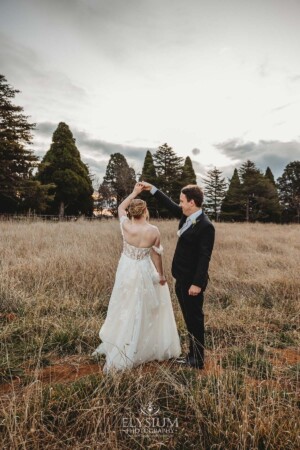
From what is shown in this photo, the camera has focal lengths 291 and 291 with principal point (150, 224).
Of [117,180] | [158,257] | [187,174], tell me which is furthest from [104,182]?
[158,257]

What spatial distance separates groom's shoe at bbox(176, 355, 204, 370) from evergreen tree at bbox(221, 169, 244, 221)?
33627mm

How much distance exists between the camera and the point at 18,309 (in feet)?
15.7

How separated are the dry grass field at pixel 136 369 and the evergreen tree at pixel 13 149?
468 inches

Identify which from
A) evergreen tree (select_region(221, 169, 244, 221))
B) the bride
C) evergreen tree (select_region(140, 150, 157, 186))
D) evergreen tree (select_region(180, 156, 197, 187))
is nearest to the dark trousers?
the bride

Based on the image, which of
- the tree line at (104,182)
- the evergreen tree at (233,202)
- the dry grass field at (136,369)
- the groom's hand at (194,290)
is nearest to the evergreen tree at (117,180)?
the tree line at (104,182)

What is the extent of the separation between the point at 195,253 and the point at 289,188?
44.4m

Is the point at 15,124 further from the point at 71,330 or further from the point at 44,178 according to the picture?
the point at 71,330

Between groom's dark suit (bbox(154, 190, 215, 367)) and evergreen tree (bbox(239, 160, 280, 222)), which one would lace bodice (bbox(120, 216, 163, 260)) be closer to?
groom's dark suit (bbox(154, 190, 215, 367))

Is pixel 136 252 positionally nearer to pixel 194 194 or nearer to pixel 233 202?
pixel 194 194

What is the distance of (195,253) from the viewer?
11.0 ft

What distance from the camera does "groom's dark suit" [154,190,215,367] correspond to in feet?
10.5

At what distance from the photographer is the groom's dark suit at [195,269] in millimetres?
3198

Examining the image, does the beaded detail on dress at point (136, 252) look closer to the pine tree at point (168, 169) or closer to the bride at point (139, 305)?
the bride at point (139, 305)

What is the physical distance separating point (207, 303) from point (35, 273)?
373 centimetres
